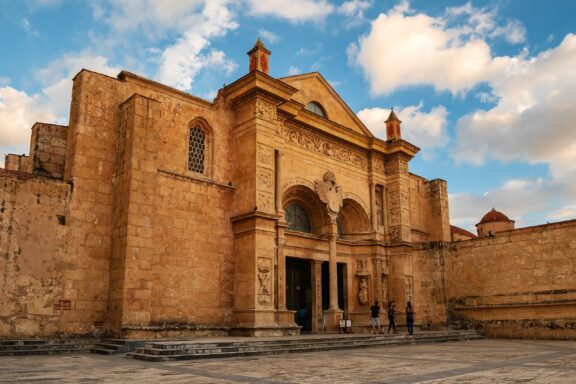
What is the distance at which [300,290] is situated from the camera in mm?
22078

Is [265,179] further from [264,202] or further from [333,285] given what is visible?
[333,285]

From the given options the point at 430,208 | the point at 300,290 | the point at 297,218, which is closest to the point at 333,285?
the point at 300,290

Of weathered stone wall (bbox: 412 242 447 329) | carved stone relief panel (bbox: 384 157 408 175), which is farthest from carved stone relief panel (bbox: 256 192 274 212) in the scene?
weathered stone wall (bbox: 412 242 447 329)

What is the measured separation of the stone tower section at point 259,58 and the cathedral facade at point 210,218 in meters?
0.06

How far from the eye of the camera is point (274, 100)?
19469mm

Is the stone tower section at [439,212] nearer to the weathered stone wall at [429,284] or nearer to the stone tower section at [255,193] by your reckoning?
the weathered stone wall at [429,284]

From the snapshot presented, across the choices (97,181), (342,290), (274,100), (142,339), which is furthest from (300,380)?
(342,290)

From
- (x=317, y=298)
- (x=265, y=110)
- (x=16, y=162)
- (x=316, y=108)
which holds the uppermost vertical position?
(x=316, y=108)

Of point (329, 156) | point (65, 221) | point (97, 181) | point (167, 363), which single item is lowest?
point (167, 363)

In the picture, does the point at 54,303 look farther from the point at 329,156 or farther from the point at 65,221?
the point at 329,156

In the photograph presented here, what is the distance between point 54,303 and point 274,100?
34.1ft

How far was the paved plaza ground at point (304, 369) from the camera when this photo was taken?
8219mm

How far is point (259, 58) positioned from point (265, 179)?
4851 millimetres

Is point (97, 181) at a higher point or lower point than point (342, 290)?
higher
